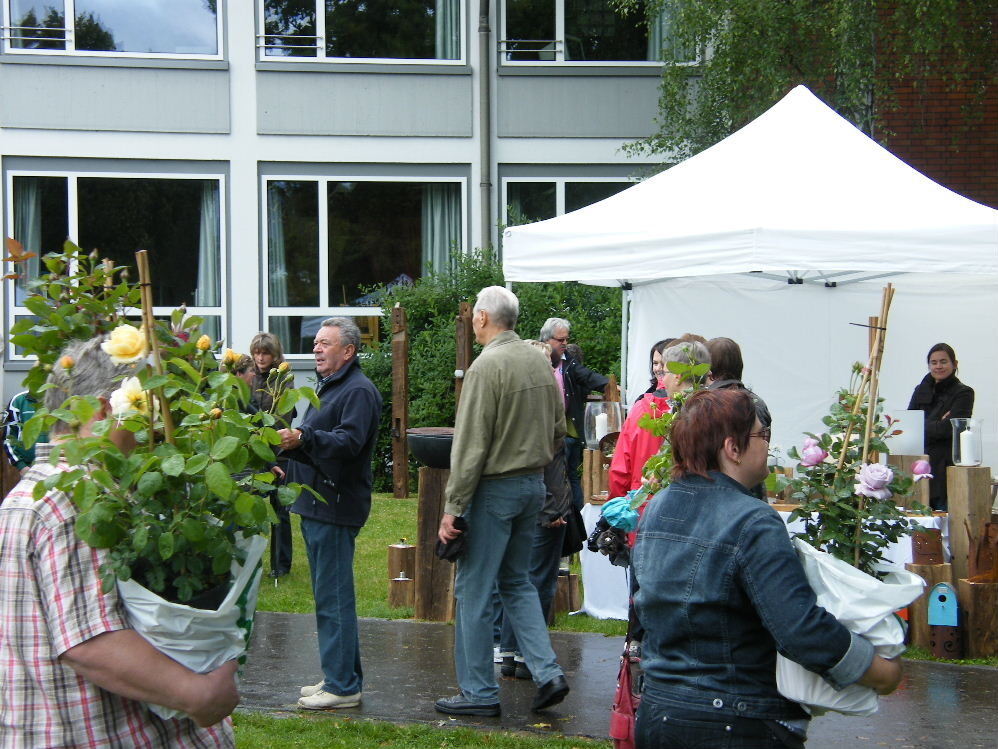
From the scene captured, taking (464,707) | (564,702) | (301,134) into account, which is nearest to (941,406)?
(564,702)

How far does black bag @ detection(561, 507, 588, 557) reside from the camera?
644 cm

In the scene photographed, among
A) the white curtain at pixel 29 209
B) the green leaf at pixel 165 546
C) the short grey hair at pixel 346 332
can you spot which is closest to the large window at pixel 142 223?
the white curtain at pixel 29 209

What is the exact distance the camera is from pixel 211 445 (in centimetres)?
235

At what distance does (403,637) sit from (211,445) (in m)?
5.01

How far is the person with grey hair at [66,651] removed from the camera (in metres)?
2.20

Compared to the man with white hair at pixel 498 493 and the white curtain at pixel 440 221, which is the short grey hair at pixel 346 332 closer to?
the man with white hair at pixel 498 493

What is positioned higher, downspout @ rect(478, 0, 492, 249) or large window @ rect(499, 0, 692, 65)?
large window @ rect(499, 0, 692, 65)

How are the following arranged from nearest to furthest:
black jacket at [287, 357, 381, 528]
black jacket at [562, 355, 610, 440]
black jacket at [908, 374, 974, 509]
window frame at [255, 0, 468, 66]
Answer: black jacket at [287, 357, 381, 528] < black jacket at [908, 374, 974, 509] < black jacket at [562, 355, 610, 440] < window frame at [255, 0, 468, 66]

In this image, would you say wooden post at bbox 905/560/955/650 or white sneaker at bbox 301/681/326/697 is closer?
white sneaker at bbox 301/681/326/697

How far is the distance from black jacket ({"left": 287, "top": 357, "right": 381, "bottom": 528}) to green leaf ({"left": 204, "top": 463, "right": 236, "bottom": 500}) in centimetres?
292

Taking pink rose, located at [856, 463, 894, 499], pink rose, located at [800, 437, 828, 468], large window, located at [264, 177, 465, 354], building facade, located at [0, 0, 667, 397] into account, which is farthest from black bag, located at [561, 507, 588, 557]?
large window, located at [264, 177, 465, 354]

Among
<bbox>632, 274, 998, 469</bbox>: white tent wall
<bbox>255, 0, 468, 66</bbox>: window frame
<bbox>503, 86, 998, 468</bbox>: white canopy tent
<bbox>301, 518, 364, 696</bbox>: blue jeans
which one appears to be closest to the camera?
<bbox>301, 518, 364, 696</bbox>: blue jeans

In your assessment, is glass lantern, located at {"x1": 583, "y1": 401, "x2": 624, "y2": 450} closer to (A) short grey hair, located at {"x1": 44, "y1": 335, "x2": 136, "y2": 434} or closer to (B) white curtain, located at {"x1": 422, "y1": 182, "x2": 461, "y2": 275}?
(A) short grey hair, located at {"x1": 44, "y1": 335, "x2": 136, "y2": 434}

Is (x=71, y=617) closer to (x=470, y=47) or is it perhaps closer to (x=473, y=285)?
(x=473, y=285)
